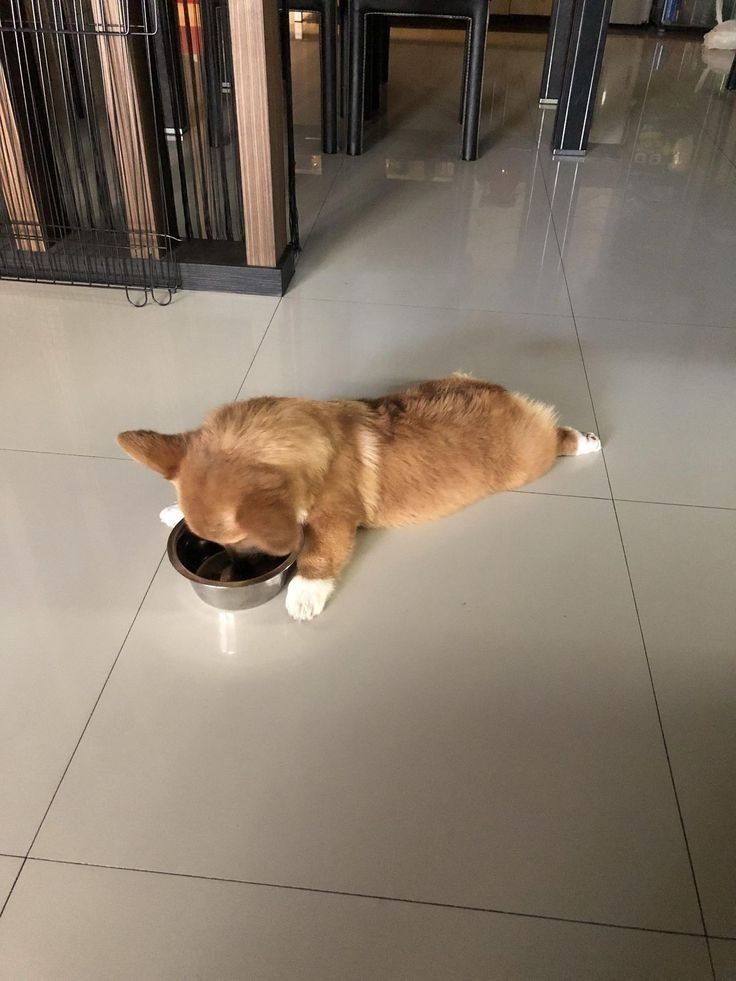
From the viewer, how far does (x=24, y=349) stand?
197cm

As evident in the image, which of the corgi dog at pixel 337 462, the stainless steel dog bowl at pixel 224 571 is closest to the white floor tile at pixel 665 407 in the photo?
the corgi dog at pixel 337 462

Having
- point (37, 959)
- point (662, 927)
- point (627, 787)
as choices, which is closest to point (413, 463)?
point (627, 787)

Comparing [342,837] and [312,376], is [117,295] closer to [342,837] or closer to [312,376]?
[312,376]

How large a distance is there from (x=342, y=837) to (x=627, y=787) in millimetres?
412

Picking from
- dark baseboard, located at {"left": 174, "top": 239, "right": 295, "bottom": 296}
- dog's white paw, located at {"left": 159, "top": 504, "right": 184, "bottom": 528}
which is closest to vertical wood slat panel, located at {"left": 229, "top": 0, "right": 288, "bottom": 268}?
dark baseboard, located at {"left": 174, "top": 239, "right": 295, "bottom": 296}

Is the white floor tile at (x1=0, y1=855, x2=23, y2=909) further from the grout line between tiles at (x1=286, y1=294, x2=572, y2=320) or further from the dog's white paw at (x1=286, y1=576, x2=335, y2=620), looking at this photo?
the grout line between tiles at (x1=286, y1=294, x2=572, y2=320)

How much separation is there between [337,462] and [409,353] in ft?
2.72

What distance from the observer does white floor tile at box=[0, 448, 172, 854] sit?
1.08 m

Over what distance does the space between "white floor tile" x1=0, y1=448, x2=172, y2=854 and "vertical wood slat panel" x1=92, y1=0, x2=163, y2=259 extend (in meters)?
0.98

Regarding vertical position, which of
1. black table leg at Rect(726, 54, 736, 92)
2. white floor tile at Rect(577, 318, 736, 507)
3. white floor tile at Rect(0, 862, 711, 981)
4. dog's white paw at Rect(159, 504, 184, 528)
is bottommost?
white floor tile at Rect(0, 862, 711, 981)

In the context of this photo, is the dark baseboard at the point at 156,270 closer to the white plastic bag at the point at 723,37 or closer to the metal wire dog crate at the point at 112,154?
the metal wire dog crate at the point at 112,154

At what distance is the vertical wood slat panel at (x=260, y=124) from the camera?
1854 mm

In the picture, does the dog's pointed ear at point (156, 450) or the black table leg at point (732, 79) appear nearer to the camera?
the dog's pointed ear at point (156, 450)

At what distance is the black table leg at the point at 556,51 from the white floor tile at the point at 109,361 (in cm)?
236
